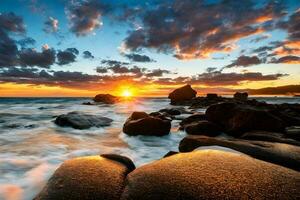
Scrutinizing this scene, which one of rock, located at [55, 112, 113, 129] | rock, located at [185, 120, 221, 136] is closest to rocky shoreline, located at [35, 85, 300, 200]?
rock, located at [185, 120, 221, 136]

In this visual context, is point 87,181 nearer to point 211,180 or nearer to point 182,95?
point 211,180

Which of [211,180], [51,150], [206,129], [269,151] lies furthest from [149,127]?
[211,180]

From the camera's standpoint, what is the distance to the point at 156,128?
894 centimetres

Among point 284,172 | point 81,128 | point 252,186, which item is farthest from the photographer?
point 81,128

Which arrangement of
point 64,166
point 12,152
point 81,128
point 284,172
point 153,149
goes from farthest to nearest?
point 81,128 → point 153,149 → point 12,152 → point 64,166 → point 284,172

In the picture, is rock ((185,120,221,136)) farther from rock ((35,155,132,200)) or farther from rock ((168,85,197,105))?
rock ((168,85,197,105))

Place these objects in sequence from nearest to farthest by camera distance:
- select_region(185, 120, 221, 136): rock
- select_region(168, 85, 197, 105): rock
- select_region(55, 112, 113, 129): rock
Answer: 1. select_region(185, 120, 221, 136): rock
2. select_region(55, 112, 113, 129): rock
3. select_region(168, 85, 197, 105): rock

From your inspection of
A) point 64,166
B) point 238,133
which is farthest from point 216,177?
point 238,133

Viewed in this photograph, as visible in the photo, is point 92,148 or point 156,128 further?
point 156,128

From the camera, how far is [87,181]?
3.12m

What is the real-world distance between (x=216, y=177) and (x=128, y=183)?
1073 millimetres

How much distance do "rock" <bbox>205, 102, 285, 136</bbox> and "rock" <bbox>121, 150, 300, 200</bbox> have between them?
4.78 m

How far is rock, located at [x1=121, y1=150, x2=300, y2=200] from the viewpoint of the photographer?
2.56m

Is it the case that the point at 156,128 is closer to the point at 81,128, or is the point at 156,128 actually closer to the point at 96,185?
the point at 81,128
